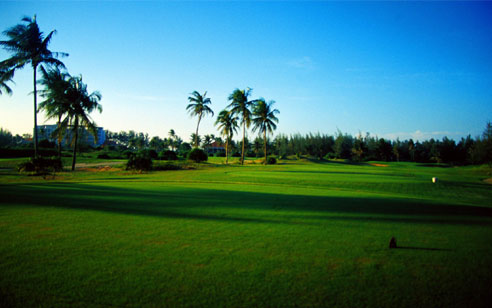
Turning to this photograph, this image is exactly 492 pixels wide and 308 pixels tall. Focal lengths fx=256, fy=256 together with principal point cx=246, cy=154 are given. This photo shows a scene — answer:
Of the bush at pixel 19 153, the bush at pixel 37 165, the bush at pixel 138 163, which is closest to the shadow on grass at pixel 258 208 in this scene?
the bush at pixel 37 165

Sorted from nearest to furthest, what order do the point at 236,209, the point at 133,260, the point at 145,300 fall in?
the point at 145,300
the point at 133,260
the point at 236,209

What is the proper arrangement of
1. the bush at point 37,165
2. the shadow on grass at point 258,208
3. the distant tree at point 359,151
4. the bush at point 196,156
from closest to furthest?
the shadow on grass at point 258,208 → the bush at point 37,165 → the bush at point 196,156 → the distant tree at point 359,151

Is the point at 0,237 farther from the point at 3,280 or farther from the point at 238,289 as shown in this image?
the point at 238,289

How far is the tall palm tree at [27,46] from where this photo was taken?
69.3 feet

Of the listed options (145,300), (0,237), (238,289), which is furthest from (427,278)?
(0,237)

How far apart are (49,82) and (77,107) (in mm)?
3556

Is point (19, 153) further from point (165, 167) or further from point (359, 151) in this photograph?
point (359, 151)

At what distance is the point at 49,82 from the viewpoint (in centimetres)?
2691

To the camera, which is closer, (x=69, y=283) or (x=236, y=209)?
(x=69, y=283)

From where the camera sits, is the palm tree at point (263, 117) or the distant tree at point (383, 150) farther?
the distant tree at point (383, 150)

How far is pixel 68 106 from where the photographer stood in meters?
29.0

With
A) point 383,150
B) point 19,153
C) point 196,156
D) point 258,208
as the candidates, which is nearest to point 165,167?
point 196,156

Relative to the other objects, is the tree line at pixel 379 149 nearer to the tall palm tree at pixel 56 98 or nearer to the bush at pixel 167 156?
the bush at pixel 167 156

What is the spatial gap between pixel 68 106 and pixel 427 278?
3484 centimetres
